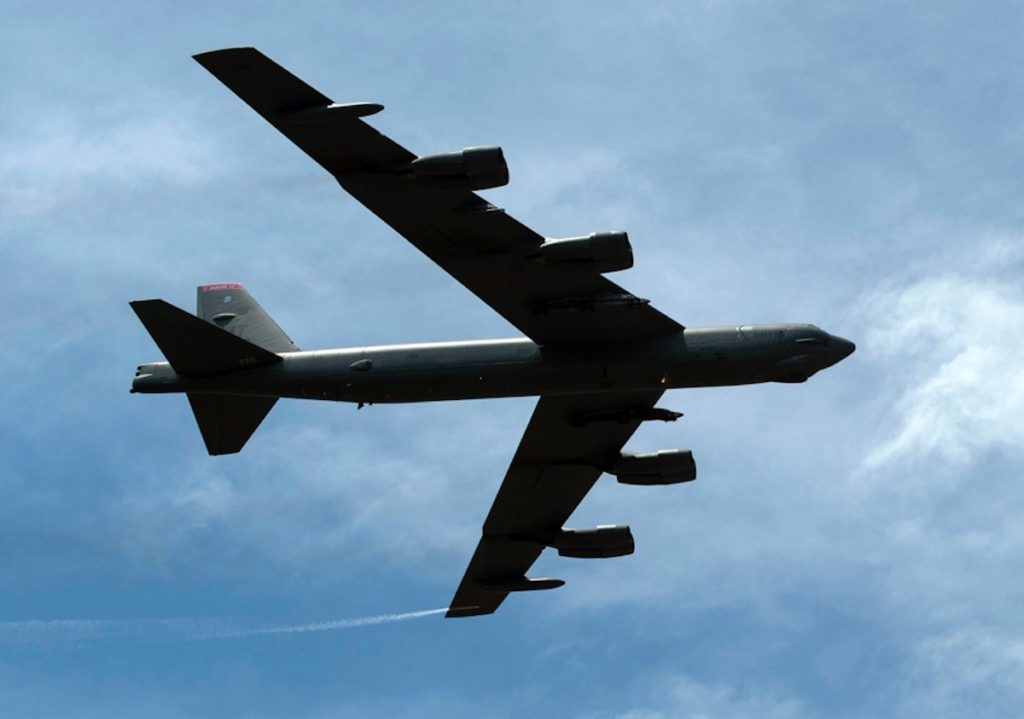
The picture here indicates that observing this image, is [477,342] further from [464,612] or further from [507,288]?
[464,612]

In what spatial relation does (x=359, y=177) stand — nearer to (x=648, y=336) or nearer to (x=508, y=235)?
(x=508, y=235)

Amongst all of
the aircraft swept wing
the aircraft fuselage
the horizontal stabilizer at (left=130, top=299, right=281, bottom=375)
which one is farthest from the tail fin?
the aircraft swept wing

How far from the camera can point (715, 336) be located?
174 ft

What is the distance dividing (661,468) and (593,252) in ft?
37.1

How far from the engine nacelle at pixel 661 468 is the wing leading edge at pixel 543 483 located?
33.7 inches

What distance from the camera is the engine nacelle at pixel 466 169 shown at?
156 ft

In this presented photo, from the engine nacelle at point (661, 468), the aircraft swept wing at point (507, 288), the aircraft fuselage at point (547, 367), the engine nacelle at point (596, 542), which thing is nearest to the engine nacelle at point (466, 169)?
the aircraft swept wing at point (507, 288)

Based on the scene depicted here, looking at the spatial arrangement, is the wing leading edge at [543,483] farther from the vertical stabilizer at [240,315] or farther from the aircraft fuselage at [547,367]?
the vertical stabilizer at [240,315]

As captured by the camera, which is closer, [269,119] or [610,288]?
[269,119]

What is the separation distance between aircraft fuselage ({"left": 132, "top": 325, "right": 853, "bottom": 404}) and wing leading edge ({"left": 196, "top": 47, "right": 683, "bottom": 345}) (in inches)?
27.7

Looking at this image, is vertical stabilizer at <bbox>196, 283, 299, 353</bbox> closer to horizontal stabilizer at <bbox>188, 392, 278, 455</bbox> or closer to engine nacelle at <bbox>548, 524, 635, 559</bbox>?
horizontal stabilizer at <bbox>188, 392, 278, 455</bbox>

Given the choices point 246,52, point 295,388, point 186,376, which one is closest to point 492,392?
point 295,388

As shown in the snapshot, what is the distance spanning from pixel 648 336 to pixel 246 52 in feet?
48.2

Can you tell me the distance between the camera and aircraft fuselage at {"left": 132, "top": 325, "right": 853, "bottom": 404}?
174 ft
